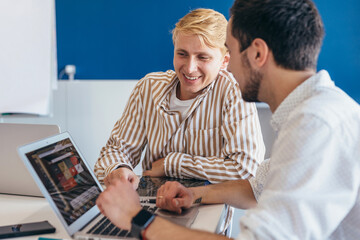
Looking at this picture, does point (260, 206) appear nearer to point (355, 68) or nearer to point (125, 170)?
point (125, 170)

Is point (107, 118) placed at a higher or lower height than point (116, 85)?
lower

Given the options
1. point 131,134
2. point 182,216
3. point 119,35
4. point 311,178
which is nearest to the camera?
point 311,178

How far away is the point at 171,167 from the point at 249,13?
73 centimetres

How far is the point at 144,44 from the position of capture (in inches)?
120

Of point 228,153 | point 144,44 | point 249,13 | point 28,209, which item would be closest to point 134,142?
point 228,153

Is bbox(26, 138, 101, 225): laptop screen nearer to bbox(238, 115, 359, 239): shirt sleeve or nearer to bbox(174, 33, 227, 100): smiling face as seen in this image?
bbox(238, 115, 359, 239): shirt sleeve

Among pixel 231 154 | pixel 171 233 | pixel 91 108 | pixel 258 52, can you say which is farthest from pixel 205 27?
pixel 91 108

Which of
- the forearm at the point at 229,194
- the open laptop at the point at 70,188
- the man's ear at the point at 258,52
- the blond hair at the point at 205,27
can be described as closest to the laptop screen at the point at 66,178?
the open laptop at the point at 70,188

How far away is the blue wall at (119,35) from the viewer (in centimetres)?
296

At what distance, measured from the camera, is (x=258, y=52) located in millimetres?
1001

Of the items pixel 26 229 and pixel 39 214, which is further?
pixel 39 214

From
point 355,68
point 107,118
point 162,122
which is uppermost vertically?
point 355,68

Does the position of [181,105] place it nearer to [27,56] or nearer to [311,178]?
[27,56]

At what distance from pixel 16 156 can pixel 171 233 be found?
72 centimetres
